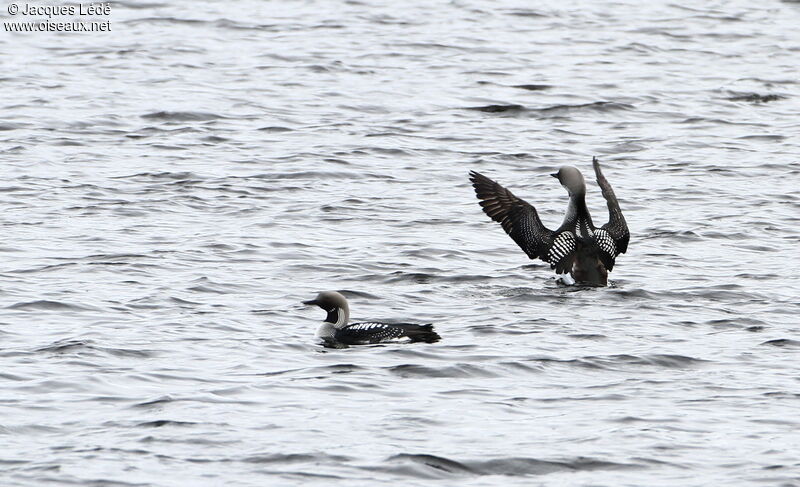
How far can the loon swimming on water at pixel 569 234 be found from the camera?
15.7 metres

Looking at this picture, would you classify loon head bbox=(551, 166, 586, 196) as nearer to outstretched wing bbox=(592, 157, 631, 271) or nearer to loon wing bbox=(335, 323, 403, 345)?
outstretched wing bbox=(592, 157, 631, 271)

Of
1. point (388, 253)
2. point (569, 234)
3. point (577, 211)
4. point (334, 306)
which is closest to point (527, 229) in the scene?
point (569, 234)

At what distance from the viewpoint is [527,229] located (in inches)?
623

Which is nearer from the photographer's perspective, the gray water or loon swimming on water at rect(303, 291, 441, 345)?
the gray water

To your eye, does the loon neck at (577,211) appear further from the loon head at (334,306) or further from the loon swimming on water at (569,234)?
the loon head at (334,306)

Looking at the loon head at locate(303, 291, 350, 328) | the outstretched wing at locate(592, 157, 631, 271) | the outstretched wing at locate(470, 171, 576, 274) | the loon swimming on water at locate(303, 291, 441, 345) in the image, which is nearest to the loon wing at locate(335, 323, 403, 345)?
the loon swimming on water at locate(303, 291, 441, 345)

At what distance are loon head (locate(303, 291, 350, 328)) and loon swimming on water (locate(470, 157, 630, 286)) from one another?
2.79m

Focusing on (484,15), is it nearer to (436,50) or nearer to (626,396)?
(436,50)

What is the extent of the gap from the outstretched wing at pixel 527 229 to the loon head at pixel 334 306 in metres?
2.81

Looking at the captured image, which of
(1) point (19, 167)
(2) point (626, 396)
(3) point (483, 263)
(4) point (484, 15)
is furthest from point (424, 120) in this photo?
(2) point (626, 396)

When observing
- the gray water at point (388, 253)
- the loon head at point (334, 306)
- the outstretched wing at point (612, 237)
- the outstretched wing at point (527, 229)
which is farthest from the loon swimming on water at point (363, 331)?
the outstretched wing at point (612, 237)

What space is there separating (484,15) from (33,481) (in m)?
25.6

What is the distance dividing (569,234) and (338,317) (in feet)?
11.3

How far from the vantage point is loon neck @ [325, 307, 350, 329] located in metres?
13.2
